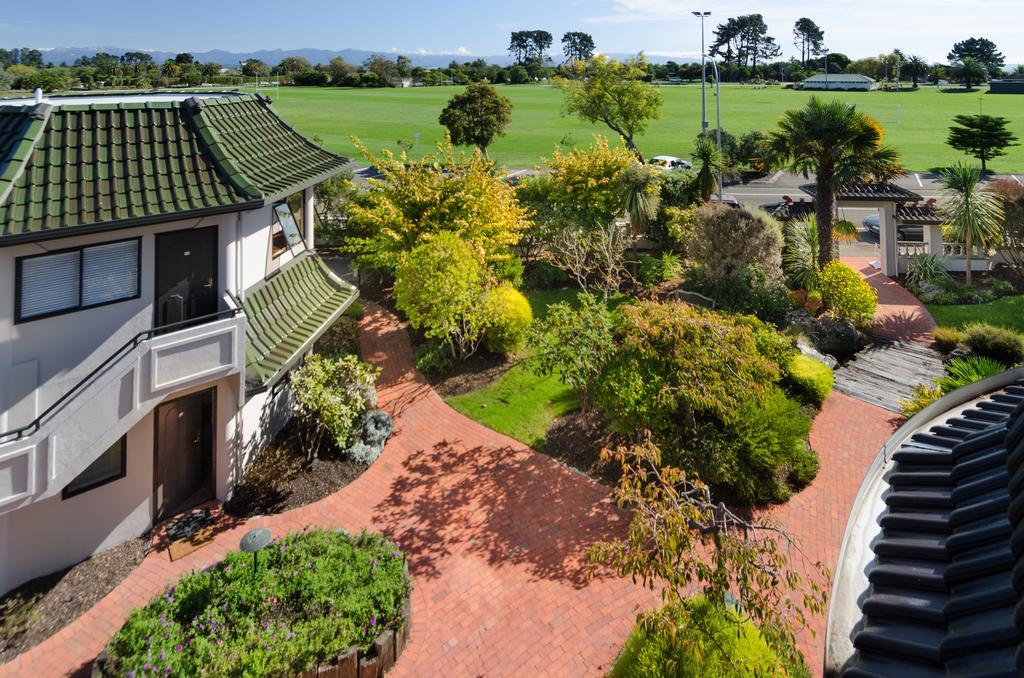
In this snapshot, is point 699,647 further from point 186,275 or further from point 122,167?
point 122,167

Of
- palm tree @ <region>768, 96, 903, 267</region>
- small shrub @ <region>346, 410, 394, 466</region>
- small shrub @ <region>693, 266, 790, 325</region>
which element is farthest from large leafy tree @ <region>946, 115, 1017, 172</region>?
small shrub @ <region>346, 410, 394, 466</region>

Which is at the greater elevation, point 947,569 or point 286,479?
point 947,569

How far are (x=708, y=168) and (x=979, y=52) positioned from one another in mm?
154322

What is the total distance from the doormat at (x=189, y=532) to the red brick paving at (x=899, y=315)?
2166cm

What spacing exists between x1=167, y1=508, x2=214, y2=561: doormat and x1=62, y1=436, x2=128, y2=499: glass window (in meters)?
1.55

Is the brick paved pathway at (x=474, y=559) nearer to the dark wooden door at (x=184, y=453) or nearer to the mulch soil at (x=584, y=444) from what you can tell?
the mulch soil at (x=584, y=444)

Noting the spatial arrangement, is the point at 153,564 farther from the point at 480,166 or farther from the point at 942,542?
the point at 480,166

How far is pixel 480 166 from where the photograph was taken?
2148 centimetres

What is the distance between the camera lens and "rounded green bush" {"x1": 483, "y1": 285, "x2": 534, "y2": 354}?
18.6 meters

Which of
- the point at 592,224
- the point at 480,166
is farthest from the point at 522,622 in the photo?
the point at 592,224

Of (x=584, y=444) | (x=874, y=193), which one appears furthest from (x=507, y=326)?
(x=874, y=193)

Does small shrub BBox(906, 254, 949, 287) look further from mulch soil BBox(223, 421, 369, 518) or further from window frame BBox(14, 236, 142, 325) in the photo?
window frame BBox(14, 236, 142, 325)

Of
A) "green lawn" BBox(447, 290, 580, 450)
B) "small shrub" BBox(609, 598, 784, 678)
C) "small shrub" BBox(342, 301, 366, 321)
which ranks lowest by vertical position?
"small shrub" BBox(609, 598, 784, 678)

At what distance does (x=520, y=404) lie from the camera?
17156 mm
